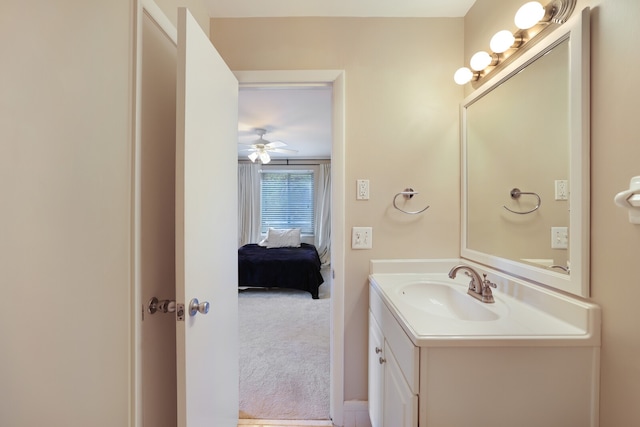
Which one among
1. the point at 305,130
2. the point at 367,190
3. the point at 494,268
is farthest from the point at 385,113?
the point at 305,130

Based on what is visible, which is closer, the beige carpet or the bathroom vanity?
the bathroom vanity

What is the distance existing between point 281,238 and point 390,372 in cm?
443

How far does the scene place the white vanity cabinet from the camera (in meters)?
0.82

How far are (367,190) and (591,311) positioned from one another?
102cm

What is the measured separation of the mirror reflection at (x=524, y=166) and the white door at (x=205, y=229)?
4.33ft

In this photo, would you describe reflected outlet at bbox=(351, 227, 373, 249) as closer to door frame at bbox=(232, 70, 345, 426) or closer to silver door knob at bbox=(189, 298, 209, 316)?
door frame at bbox=(232, 70, 345, 426)

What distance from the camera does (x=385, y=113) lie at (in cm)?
153

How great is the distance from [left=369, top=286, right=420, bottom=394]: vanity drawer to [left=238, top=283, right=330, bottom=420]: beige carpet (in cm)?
88

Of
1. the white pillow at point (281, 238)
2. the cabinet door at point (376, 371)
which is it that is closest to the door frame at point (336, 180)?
the cabinet door at point (376, 371)

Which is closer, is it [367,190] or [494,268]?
[494,268]

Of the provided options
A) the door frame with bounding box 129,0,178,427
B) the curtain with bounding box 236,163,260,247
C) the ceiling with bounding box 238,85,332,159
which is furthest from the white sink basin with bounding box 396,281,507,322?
the curtain with bounding box 236,163,260,247

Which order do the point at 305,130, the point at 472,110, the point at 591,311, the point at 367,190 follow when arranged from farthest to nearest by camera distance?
the point at 305,130
the point at 367,190
the point at 472,110
the point at 591,311

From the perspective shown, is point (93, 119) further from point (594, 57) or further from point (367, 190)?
point (594, 57)

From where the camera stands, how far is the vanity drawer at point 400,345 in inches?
31.5
